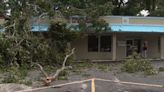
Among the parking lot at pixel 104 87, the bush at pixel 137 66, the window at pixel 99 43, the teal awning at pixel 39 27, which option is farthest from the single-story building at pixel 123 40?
the parking lot at pixel 104 87

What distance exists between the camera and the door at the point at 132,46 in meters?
36.0

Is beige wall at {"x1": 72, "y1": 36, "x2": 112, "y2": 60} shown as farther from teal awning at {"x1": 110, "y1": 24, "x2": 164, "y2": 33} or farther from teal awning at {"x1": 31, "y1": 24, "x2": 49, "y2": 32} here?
teal awning at {"x1": 31, "y1": 24, "x2": 49, "y2": 32}

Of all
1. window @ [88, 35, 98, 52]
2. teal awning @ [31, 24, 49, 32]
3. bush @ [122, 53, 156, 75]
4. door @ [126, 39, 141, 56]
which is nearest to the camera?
bush @ [122, 53, 156, 75]

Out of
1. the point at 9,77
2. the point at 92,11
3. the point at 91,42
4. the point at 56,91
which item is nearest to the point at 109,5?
the point at 92,11

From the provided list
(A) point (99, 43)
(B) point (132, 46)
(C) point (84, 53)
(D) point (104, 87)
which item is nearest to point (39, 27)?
(C) point (84, 53)

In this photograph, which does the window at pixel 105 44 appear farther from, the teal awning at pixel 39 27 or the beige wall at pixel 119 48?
the teal awning at pixel 39 27

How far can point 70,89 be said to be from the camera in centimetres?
1544

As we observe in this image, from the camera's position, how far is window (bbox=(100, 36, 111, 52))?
35.2m

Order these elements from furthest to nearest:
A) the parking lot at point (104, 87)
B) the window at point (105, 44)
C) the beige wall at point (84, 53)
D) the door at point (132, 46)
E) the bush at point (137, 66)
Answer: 1. the door at point (132, 46)
2. the window at point (105, 44)
3. the beige wall at point (84, 53)
4. the bush at point (137, 66)
5. the parking lot at point (104, 87)

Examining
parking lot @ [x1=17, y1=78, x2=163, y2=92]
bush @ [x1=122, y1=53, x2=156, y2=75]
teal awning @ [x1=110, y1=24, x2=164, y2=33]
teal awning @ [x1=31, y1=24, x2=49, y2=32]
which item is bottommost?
bush @ [x1=122, y1=53, x2=156, y2=75]

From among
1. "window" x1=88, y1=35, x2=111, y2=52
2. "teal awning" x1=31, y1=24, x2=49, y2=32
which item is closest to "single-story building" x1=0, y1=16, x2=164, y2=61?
"window" x1=88, y1=35, x2=111, y2=52

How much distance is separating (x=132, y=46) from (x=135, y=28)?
311cm

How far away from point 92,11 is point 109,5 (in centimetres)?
184

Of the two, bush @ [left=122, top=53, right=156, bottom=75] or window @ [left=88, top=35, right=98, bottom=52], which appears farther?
window @ [left=88, top=35, right=98, bottom=52]
